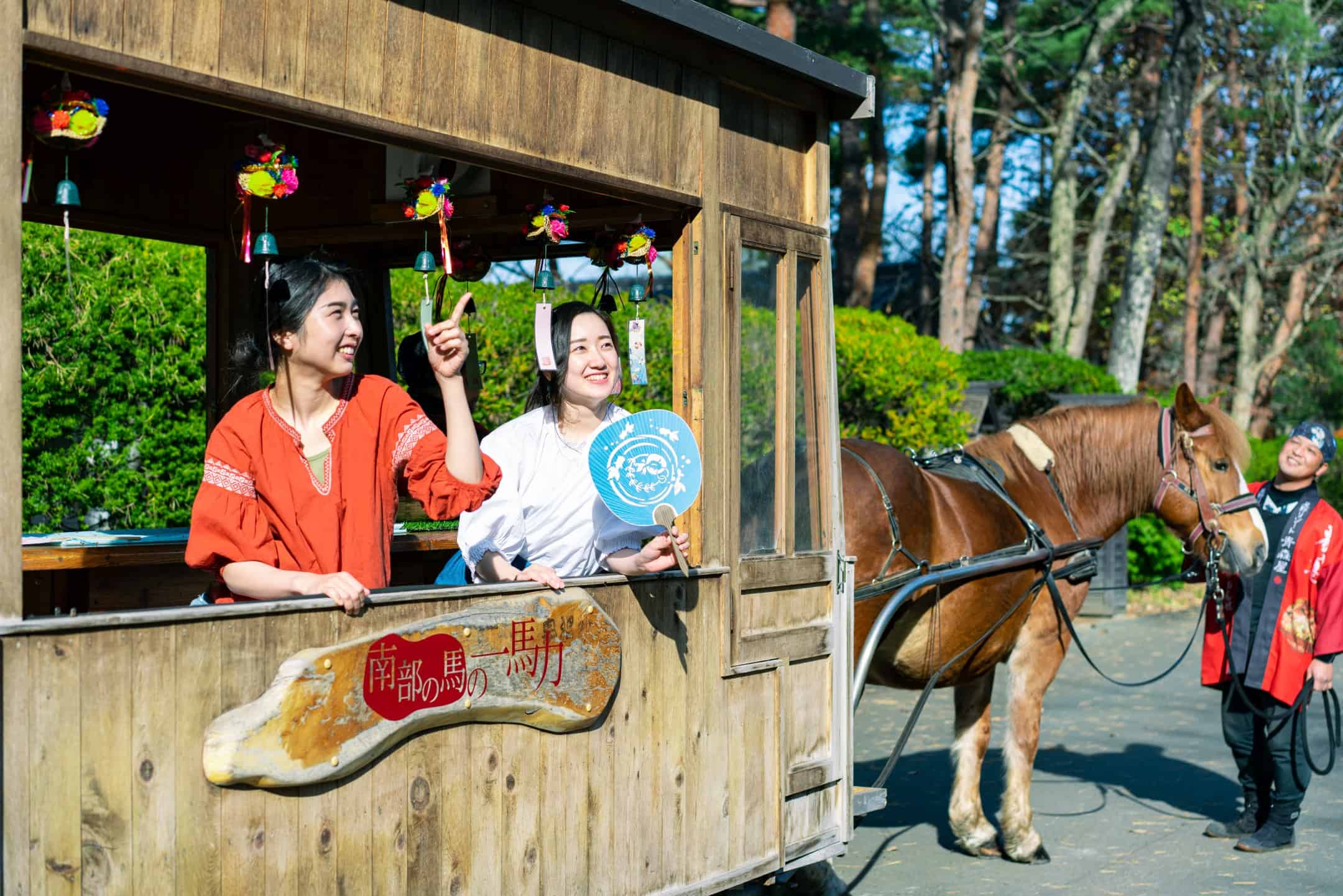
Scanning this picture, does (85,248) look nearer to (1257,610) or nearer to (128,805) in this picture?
(128,805)

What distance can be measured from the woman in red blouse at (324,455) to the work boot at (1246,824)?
4629 millimetres

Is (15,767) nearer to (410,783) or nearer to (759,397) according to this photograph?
(410,783)

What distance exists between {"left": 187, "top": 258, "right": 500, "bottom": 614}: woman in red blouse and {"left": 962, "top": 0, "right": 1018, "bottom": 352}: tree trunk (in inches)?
625

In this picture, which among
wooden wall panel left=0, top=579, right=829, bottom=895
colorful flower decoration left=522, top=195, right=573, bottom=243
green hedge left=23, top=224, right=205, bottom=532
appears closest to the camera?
wooden wall panel left=0, top=579, right=829, bottom=895

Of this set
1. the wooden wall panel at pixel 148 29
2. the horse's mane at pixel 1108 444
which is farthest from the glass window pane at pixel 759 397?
the horse's mane at pixel 1108 444

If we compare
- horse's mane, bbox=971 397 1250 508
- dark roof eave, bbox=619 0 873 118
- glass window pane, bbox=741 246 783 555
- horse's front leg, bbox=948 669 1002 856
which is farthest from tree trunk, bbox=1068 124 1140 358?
glass window pane, bbox=741 246 783 555

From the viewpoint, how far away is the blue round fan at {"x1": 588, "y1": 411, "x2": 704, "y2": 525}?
357cm

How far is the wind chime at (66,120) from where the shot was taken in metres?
2.62

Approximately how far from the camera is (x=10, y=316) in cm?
246

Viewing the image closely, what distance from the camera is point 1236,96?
28766 millimetres

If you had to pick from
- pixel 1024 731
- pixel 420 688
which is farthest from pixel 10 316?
pixel 1024 731

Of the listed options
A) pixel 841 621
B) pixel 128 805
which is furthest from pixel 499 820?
pixel 841 621

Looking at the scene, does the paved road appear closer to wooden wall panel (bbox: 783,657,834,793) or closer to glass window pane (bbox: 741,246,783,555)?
wooden wall panel (bbox: 783,657,834,793)

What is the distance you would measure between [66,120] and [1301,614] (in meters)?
5.57
